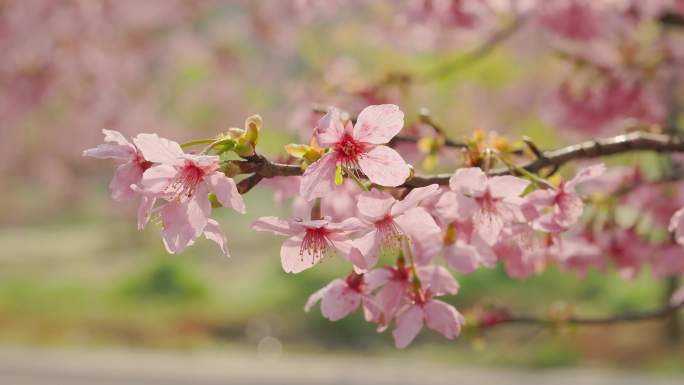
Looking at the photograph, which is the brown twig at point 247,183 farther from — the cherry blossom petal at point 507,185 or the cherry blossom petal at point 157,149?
the cherry blossom petal at point 507,185

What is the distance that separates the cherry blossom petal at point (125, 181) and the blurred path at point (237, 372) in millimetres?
5761

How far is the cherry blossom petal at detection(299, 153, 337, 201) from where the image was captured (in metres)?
1.11

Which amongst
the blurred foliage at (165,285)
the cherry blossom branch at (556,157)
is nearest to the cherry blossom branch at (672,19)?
the cherry blossom branch at (556,157)

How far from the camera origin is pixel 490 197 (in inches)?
49.9

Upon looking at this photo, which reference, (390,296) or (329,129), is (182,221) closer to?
(329,129)

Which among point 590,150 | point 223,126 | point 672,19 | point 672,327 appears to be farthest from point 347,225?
point 223,126

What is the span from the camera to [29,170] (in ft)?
43.4

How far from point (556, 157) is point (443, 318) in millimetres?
351

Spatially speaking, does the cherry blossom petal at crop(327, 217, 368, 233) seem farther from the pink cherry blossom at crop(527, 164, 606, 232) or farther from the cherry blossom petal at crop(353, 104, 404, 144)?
the pink cherry blossom at crop(527, 164, 606, 232)

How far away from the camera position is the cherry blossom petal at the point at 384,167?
1.12 metres

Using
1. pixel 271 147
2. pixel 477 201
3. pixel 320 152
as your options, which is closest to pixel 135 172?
pixel 320 152

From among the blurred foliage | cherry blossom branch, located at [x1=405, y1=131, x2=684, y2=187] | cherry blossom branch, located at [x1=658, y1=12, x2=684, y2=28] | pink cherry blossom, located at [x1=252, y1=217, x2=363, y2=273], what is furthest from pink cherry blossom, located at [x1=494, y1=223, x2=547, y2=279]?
the blurred foliage

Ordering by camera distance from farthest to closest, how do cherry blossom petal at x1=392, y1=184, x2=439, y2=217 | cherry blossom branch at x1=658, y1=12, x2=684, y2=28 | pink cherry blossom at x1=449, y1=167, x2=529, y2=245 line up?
cherry blossom branch at x1=658, y1=12, x2=684, y2=28, pink cherry blossom at x1=449, y1=167, x2=529, y2=245, cherry blossom petal at x1=392, y1=184, x2=439, y2=217

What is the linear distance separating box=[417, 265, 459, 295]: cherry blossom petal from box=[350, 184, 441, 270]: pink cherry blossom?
0.40ft
